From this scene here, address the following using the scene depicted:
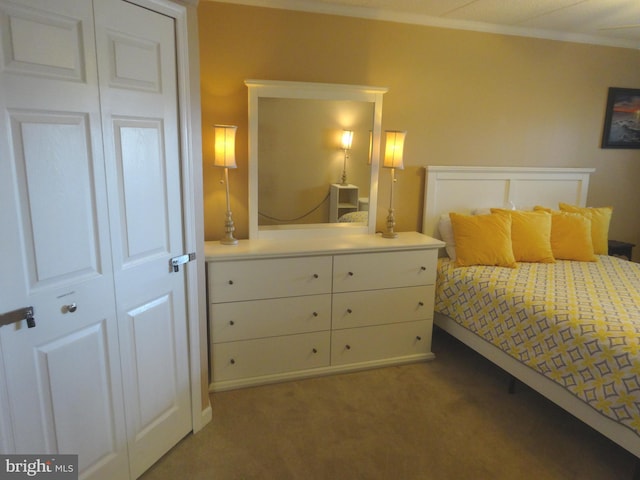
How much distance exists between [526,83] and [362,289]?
2.18 m

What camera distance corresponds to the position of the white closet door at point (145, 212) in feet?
5.30

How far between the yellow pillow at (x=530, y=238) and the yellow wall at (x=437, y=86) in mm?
601

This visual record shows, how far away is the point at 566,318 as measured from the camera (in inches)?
85.1

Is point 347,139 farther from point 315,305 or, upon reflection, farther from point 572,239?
point 572,239

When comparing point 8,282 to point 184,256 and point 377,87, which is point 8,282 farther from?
point 377,87

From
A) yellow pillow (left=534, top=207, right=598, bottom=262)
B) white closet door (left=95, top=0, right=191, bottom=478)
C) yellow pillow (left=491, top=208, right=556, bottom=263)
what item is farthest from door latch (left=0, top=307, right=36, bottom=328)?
yellow pillow (left=534, top=207, right=598, bottom=262)

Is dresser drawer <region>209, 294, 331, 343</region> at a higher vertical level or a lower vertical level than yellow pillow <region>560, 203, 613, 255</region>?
lower

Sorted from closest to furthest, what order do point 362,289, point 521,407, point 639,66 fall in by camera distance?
point 521,407
point 362,289
point 639,66

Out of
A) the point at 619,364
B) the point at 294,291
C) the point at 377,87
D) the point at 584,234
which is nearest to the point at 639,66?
the point at 584,234

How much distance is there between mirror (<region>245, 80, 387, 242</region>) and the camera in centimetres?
278

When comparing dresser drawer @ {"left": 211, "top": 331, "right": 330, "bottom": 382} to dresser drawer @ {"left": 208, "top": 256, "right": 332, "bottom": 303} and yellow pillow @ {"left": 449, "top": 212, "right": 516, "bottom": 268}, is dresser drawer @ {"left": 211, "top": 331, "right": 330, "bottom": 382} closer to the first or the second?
dresser drawer @ {"left": 208, "top": 256, "right": 332, "bottom": 303}

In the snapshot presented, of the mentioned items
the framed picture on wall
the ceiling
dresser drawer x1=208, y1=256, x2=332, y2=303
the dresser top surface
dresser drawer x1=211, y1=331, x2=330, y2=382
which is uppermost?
the ceiling

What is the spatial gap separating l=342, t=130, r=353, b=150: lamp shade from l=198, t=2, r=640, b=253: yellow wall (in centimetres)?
31

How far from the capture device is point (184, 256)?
2.00 m
